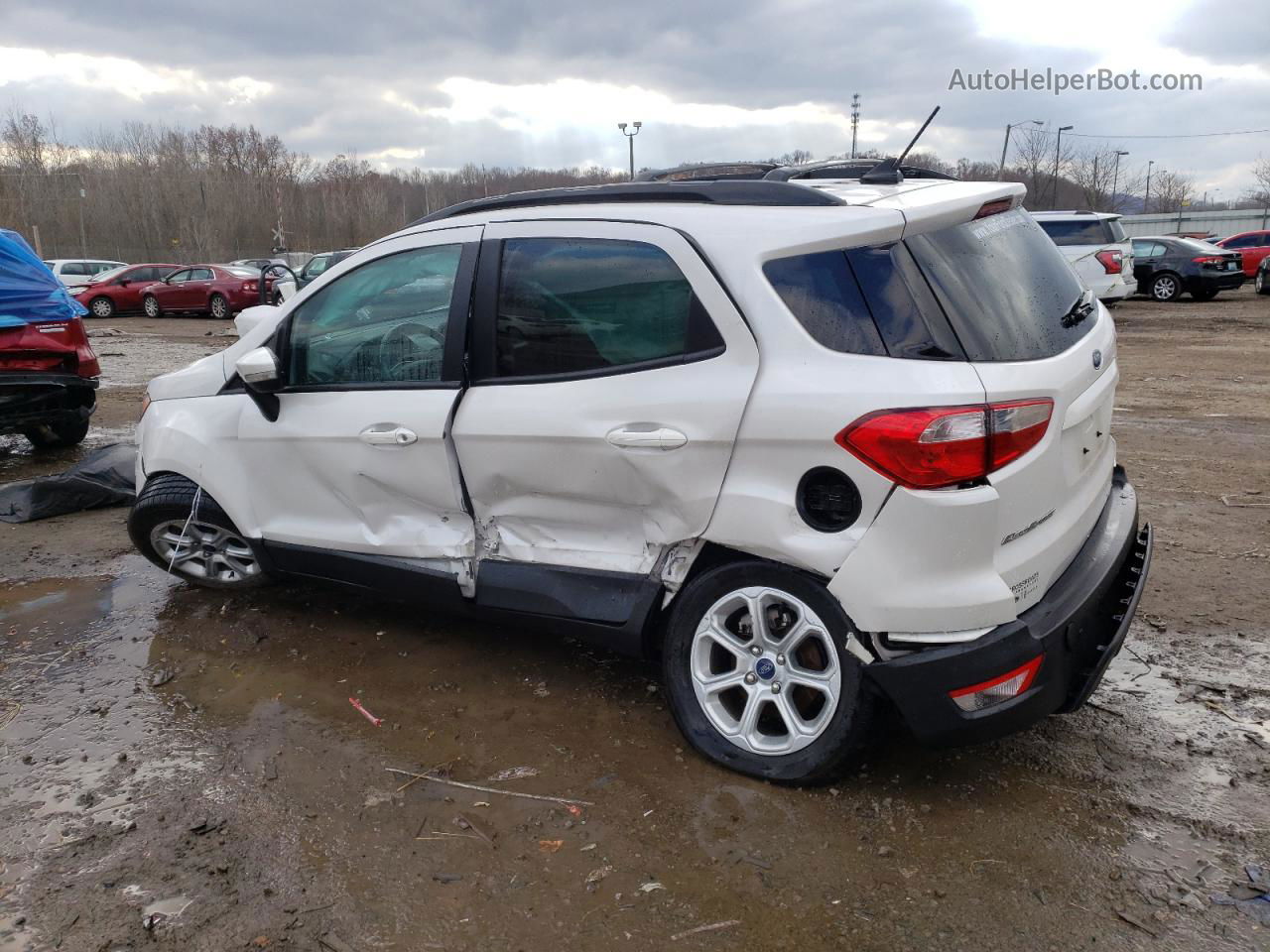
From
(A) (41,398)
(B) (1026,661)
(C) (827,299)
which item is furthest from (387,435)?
(A) (41,398)

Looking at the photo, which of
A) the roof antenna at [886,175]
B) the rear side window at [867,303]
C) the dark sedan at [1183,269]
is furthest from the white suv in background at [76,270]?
the rear side window at [867,303]

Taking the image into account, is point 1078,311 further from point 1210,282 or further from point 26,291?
point 1210,282

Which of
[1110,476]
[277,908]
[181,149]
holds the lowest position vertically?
[277,908]

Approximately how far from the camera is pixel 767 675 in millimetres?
3053

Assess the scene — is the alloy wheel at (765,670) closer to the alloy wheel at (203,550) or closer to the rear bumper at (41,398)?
the alloy wheel at (203,550)

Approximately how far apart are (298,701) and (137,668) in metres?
Answer: 0.90

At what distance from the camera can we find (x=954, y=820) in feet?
9.54

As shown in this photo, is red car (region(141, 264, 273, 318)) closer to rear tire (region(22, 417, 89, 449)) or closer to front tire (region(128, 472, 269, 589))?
rear tire (region(22, 417, 89, 449))

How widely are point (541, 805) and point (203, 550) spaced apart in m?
2.56

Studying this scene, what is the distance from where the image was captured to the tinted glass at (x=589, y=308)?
315 centimetres

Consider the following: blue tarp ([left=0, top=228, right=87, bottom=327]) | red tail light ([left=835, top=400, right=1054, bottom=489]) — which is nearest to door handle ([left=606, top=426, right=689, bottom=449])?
red tail light ([left=835, top=400, right=1054, bottom=489])

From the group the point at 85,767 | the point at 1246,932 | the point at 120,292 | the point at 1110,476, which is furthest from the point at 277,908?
the point at 120,292

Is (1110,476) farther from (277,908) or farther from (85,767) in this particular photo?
(85,767)

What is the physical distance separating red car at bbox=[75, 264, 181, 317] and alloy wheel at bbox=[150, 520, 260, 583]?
2475 centimetres
